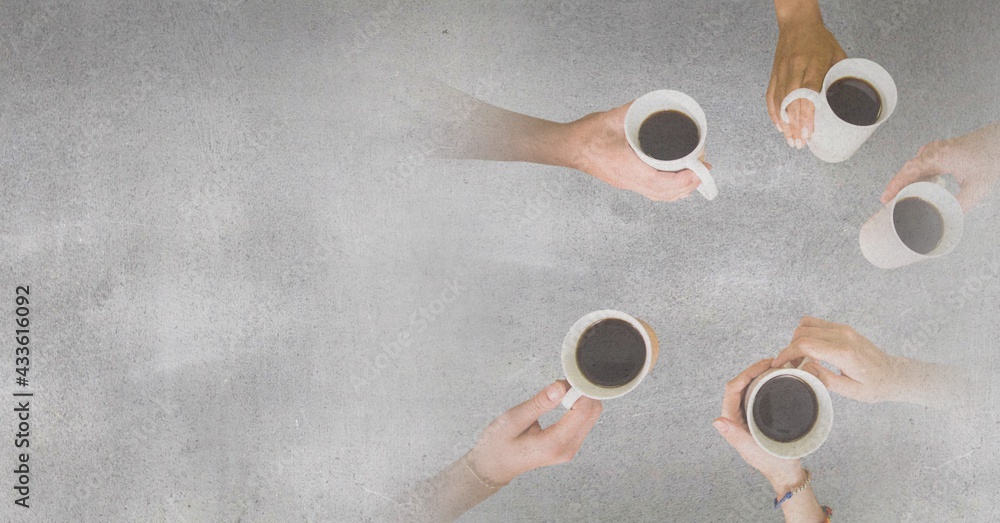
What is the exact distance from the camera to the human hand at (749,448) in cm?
158

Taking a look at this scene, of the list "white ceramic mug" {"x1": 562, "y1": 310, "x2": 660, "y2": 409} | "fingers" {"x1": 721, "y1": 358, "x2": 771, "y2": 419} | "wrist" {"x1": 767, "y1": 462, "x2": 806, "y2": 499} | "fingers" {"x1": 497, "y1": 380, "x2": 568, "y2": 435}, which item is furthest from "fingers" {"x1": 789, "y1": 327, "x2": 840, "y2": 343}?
"fingers" {"x1": 497, "y1": 380, "x2": 568, "y2": 435}

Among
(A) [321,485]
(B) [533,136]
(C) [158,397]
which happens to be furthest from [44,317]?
(B) [533,136]

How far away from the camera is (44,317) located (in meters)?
1.76

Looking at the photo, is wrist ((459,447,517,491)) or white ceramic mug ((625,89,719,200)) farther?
wrist ((459,447,517,491))

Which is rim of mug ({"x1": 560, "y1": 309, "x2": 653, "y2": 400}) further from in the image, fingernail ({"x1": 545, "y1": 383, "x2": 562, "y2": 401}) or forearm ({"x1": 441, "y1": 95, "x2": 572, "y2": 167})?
forearm ({"x1": 441, "y1": 95, "x2": 572, "y2": 167})

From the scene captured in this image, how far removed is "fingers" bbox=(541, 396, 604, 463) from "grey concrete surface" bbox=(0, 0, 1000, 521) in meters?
0.04

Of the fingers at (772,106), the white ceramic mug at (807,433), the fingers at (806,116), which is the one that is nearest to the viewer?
the white ceramic mug at (807,433)

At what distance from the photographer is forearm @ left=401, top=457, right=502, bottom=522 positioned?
65.2 inches

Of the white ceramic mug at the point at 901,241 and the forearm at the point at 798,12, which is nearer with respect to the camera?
the white ceramic mug at the point at 901,241

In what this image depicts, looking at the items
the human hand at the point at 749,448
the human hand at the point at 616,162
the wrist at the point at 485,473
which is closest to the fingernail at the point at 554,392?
the wrist at the point at 485,473

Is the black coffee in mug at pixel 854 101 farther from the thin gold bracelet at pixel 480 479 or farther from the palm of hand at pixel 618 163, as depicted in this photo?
the thin gold bracelet at pixel 480 479

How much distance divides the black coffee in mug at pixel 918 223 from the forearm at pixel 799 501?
72cm

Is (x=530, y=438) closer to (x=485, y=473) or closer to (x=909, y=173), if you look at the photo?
(x=485, y=473)

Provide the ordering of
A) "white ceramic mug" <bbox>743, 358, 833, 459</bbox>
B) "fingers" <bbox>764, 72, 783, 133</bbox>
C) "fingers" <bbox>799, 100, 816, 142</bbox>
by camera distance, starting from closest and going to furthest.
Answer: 1. "white ceramic mug" <bbox>743, 358, 833, 459</bbox>
2. "fingers" <bbox>799, 100, 816, 142</bbox>
3. "fingers" <bbox>764, 72, 783, 133</bbox>
